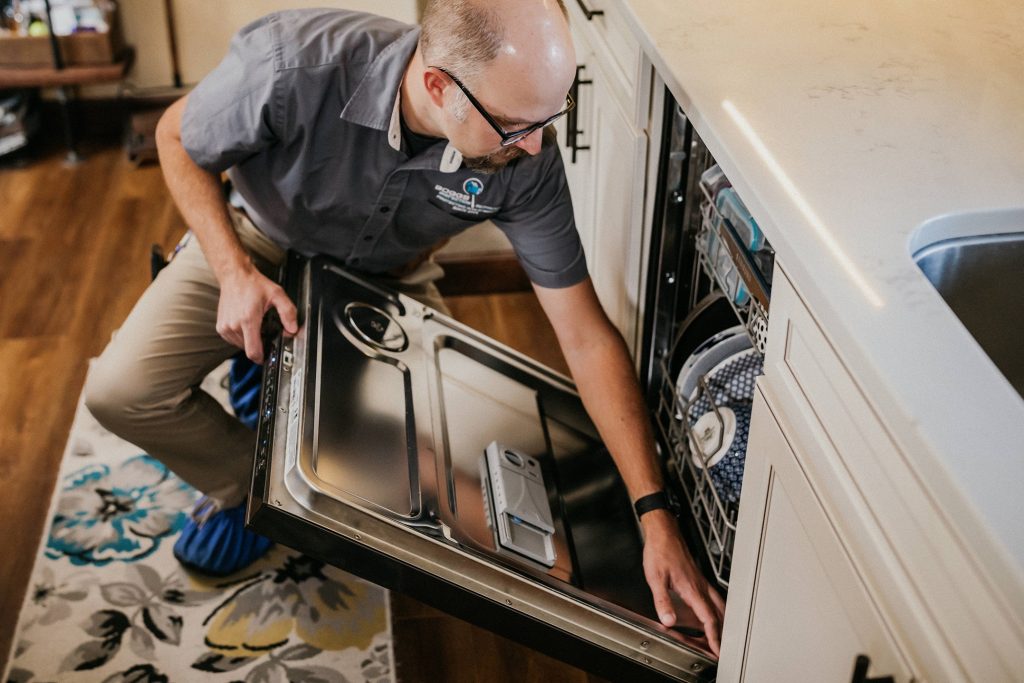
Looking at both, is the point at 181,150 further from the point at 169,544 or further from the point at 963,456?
the point at 963,456

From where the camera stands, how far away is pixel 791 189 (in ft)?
3.00

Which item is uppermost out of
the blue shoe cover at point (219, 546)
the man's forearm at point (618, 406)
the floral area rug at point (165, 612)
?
the man's forearm at point (618, 406)

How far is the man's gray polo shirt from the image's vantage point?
1.39 metres

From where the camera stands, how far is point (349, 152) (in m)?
1.44

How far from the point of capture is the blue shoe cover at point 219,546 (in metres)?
1.65

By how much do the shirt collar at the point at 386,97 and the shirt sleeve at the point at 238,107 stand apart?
0.11m

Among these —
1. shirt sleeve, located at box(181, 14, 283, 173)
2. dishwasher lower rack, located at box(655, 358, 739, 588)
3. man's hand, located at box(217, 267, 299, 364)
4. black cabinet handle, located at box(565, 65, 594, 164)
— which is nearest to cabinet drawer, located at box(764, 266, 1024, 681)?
dishwasher lower rack, located at box(655, 358, 739, 588)

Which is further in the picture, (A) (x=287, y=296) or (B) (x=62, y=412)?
(B) (x=62, y=412)

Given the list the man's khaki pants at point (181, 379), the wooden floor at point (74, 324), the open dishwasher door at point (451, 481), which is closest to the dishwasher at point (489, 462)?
the open dishwasher door at point (451, 481)

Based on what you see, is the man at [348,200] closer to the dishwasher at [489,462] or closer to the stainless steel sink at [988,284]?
the dishwasher at [489,462]

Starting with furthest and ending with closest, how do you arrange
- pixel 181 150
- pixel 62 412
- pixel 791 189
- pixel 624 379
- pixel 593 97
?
pixel 62 412, pixel 593 97, pixel 181 150, pixel 624 379, pixel 791 189

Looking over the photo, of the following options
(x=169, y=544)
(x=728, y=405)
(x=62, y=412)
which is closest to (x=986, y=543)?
(x=728, y=405)

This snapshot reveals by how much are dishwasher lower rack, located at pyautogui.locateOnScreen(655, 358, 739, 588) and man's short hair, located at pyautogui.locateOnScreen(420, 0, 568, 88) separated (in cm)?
47

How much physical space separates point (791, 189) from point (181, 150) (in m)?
0.94
